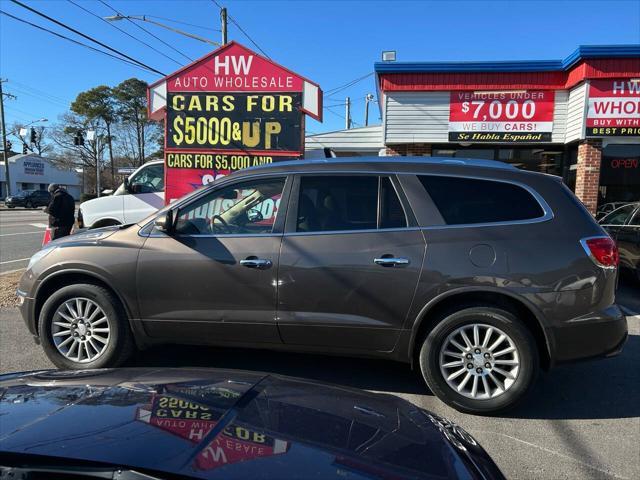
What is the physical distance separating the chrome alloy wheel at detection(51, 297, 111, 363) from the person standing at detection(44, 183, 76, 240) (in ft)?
20.2

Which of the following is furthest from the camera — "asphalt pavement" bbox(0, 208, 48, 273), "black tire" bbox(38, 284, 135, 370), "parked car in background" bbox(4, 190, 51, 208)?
"parked car in background" bbox(4, 190, 51, 208)

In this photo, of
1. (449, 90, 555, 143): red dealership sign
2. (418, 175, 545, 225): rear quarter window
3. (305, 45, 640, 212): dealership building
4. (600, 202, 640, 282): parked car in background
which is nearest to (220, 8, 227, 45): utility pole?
(305, 45, 640, 212): dealership building

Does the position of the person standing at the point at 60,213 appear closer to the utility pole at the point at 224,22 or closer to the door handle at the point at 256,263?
the door handle at the point at 256,263

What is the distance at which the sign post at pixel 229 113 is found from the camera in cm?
796

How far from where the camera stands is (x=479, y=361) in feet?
11.8

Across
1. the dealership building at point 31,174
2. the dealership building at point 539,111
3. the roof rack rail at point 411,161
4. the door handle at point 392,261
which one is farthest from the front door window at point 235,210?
the dealership building at point 31,174

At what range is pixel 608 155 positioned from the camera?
11523 mm

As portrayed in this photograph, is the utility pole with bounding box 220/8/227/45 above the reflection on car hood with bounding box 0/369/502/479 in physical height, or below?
above

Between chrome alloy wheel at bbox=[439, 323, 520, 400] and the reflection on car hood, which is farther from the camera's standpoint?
chrome alloy wheel at bbox=[439, 323, 520, 400]

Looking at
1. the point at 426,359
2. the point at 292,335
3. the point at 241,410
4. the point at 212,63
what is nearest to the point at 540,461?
the point at 426,359

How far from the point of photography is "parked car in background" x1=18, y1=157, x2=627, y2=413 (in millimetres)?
3510

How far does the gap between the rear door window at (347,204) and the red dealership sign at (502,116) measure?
8953mm

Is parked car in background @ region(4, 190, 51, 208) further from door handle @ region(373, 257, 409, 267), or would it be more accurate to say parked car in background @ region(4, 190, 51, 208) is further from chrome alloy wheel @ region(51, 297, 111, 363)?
door handle @ region(373, 257, 409, 267)

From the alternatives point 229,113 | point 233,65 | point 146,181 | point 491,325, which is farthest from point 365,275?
point 146,181
